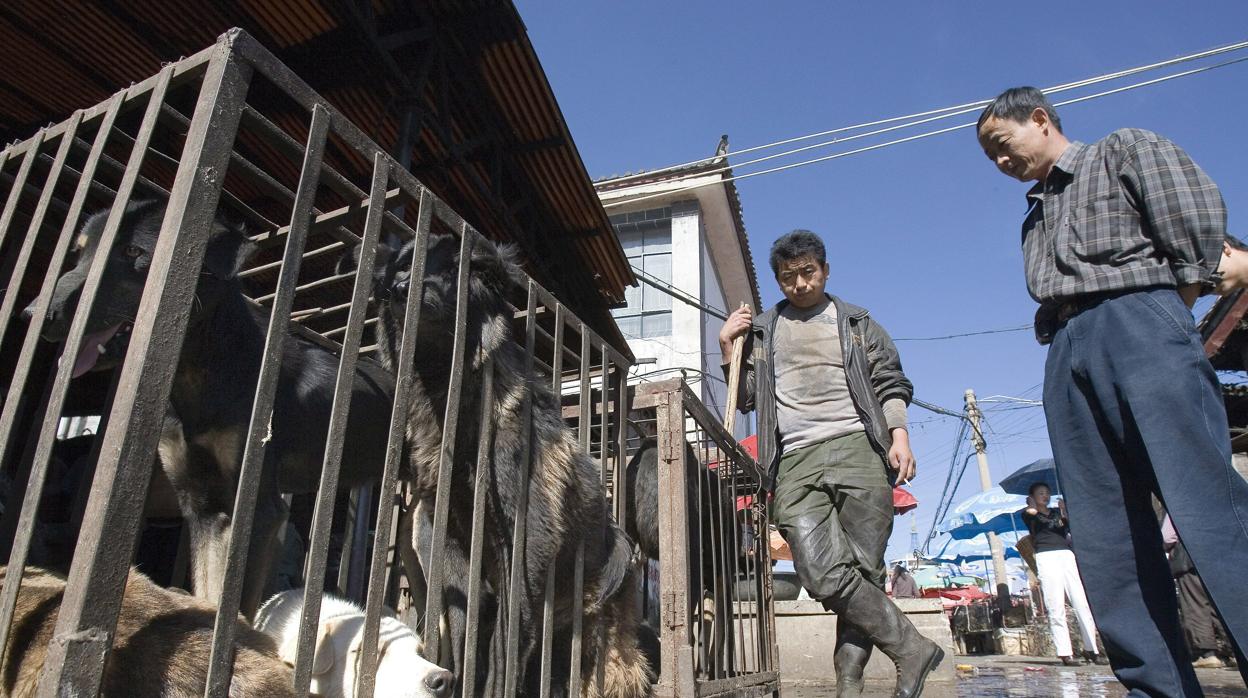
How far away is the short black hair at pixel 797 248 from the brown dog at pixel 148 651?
3.03m

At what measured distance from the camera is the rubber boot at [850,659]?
3.07 metres

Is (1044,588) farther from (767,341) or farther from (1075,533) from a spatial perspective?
(1075,533)

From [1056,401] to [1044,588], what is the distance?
21.9 ft

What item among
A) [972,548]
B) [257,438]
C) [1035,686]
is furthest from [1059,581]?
[972,548]

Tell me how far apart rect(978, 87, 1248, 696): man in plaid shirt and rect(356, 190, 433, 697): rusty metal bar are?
1877 millimetres

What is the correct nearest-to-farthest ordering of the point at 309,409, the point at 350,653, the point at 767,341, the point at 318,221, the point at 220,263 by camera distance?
the point at 350,653 < the point at 318,221 < the point at 220,263 < the point at 309,409 < the point at 767,341

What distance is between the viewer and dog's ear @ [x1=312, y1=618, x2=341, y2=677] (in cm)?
135

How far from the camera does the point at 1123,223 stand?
2.13m

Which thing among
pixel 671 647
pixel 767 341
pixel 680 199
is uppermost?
pixel 680 199

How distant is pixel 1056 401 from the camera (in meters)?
2.24

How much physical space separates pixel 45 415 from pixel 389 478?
0.55 m

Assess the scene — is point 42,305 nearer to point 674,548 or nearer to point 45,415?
point 45,415

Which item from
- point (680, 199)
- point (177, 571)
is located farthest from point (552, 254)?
point (680, 199)

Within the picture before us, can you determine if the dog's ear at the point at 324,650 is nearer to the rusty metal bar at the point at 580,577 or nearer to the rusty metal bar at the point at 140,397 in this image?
the rusty metal bar at the point at 140,397
